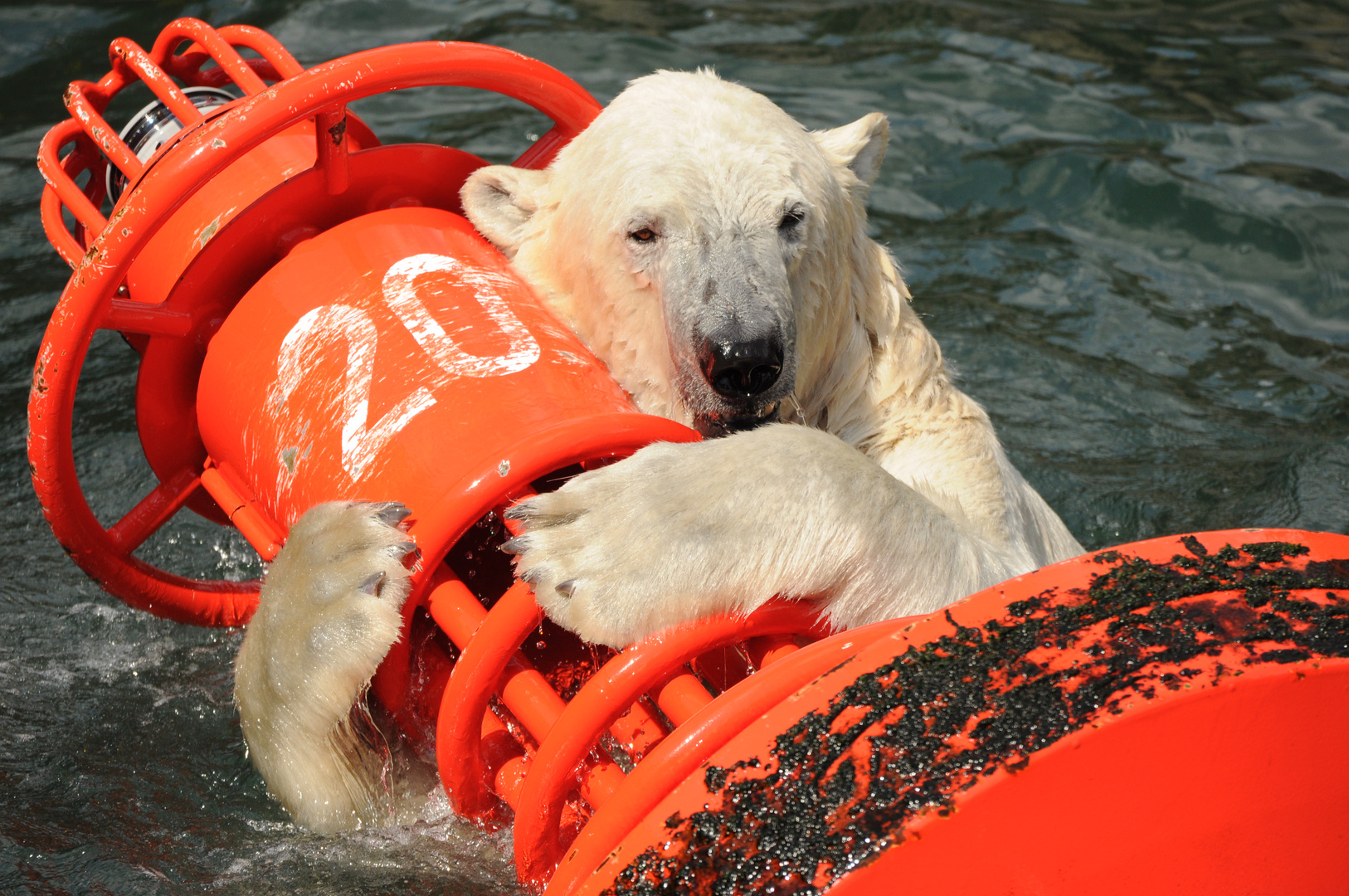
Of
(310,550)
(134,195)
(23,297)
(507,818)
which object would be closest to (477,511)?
(310,550)

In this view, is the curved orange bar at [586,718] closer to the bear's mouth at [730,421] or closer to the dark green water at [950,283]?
the dark green water at [950,283]

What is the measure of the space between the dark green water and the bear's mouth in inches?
35.9

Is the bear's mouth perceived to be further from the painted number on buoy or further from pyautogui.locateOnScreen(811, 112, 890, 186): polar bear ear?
pyautogui.locateOnScreen(811, 112, 890, 186): polar bear ear

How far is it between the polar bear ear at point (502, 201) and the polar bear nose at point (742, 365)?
29.3 inches

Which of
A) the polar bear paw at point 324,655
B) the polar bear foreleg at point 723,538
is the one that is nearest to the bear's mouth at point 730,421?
the polar bear foreleg at point 723,538

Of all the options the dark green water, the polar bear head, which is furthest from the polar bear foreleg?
the dark green water

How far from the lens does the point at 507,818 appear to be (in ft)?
6.44

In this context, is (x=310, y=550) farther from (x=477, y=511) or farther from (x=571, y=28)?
(x=571, y=28)

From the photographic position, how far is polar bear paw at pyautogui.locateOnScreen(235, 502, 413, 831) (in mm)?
1842

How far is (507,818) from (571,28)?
5928 mm

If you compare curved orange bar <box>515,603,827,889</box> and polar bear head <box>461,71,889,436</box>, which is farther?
polar bear head <box>461,71,889,436</box>

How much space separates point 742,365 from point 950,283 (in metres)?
3.45

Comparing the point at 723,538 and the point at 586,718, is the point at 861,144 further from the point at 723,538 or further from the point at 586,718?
the point at 586,718

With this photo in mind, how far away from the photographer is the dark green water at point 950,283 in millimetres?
2482
